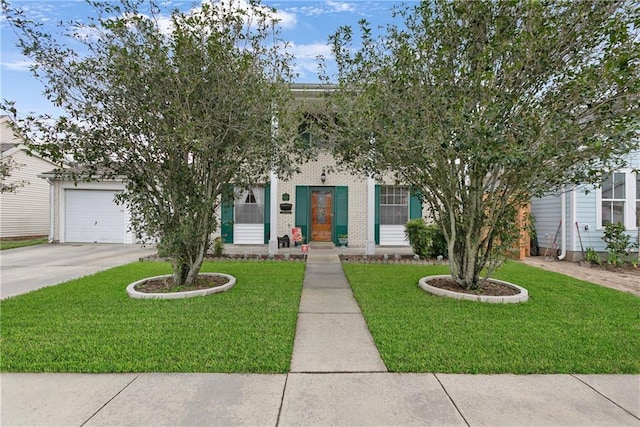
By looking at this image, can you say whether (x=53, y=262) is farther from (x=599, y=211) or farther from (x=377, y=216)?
(x=599, y=211)

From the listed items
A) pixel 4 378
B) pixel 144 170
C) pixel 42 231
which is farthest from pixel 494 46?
pixel 42 231

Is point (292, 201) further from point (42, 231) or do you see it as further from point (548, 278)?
point (42, 231)

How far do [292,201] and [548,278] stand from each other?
26.3ft

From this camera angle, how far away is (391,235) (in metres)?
12.4

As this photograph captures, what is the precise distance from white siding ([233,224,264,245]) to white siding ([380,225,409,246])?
14.9ft

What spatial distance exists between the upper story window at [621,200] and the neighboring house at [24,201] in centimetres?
2058

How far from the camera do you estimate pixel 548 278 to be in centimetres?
707

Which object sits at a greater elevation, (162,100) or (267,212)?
(162,100)

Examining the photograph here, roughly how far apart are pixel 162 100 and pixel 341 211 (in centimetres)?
795

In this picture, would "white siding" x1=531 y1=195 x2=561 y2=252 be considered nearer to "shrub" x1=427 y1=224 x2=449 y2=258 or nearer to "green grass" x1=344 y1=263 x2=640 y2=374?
"shrub" x1=427 y1=224 x2=449 y2=258

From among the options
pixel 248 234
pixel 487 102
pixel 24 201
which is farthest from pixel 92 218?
pixel 487 102

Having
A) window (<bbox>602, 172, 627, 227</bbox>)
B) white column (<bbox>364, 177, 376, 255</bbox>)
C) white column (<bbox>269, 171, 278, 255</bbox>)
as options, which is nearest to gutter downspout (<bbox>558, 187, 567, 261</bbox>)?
window (<bbox>602, 172, 627, 227</bbox>)

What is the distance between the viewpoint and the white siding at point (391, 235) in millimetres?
12320

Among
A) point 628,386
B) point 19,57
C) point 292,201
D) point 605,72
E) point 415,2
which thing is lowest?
point 628,386
